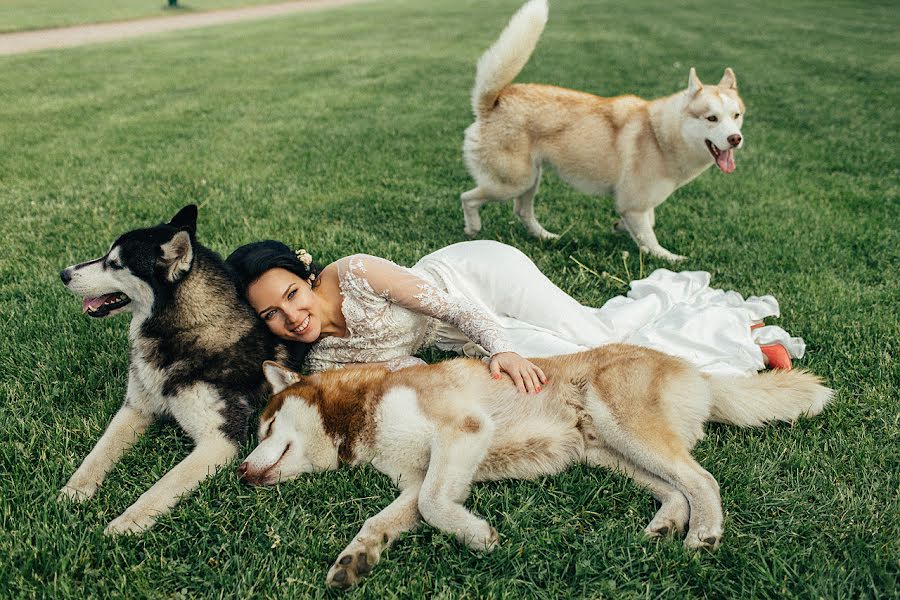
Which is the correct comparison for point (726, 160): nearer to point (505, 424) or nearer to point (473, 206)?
point (473, 206)

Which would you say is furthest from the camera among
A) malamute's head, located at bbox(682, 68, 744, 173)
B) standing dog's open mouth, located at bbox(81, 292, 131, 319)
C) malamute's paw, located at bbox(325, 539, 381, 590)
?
malamute's head, located at bbox(682, 68, 744, 173)

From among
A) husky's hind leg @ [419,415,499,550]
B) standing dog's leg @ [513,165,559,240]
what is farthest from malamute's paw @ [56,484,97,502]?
standing dog's leg @ [513,165,559,240]

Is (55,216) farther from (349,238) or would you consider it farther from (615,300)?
(615,300)

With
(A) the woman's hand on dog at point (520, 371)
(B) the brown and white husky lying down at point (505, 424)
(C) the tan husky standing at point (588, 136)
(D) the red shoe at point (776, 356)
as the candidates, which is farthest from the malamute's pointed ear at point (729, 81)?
(A) the woman's hand on dog at point (520, 371)

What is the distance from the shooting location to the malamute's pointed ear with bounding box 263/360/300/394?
116 inches

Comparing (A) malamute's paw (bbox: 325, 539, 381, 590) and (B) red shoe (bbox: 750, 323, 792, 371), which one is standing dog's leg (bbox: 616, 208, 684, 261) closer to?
(B) red shoe (bbox: 750, 323, 792, 371)

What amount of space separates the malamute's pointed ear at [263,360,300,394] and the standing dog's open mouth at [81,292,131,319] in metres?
0.83

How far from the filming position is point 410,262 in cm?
494

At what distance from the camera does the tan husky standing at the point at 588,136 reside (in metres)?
5.05

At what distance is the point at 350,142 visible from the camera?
8734mm

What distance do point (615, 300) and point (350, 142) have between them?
5.64 metres

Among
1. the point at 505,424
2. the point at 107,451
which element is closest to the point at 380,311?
the point at 505,424

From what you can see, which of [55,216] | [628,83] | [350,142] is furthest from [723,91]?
[628,83]

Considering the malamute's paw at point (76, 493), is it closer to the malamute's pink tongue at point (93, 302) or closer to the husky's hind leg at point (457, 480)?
the malamute's pink tongue at point (93, 302)
